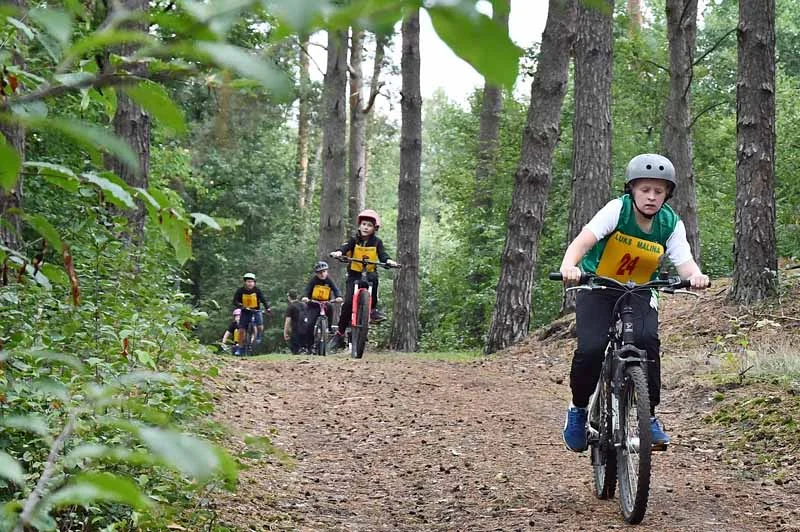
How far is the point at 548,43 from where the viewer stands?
1747 cm

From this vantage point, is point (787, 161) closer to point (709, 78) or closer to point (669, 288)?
point (709, 78)

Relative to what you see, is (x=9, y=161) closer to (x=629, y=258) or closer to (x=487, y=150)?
(x=629, y=258)

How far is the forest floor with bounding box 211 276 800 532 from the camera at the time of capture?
641 centimetres

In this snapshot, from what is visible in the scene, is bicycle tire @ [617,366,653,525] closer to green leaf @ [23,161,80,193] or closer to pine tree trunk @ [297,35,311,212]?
green leaf @ [23,161,80,193]

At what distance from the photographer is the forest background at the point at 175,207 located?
114cm

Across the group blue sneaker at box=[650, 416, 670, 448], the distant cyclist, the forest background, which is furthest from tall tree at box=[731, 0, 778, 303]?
the distant cyclist

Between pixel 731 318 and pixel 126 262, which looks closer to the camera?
pixel 126 262

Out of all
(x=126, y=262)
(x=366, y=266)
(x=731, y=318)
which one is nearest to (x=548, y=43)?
(x=366, y=266)

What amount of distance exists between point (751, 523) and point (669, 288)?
1455 mm

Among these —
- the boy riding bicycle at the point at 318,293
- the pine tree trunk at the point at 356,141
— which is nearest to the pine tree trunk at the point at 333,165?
the boy riding bicycle at the point at 318,293

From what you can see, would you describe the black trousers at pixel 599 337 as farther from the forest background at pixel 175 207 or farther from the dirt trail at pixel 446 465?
the forest background at pixel 175 207

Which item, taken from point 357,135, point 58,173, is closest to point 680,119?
point 357,135

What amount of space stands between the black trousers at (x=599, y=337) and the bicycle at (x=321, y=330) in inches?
573

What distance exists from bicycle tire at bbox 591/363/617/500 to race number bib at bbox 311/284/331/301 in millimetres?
14946
